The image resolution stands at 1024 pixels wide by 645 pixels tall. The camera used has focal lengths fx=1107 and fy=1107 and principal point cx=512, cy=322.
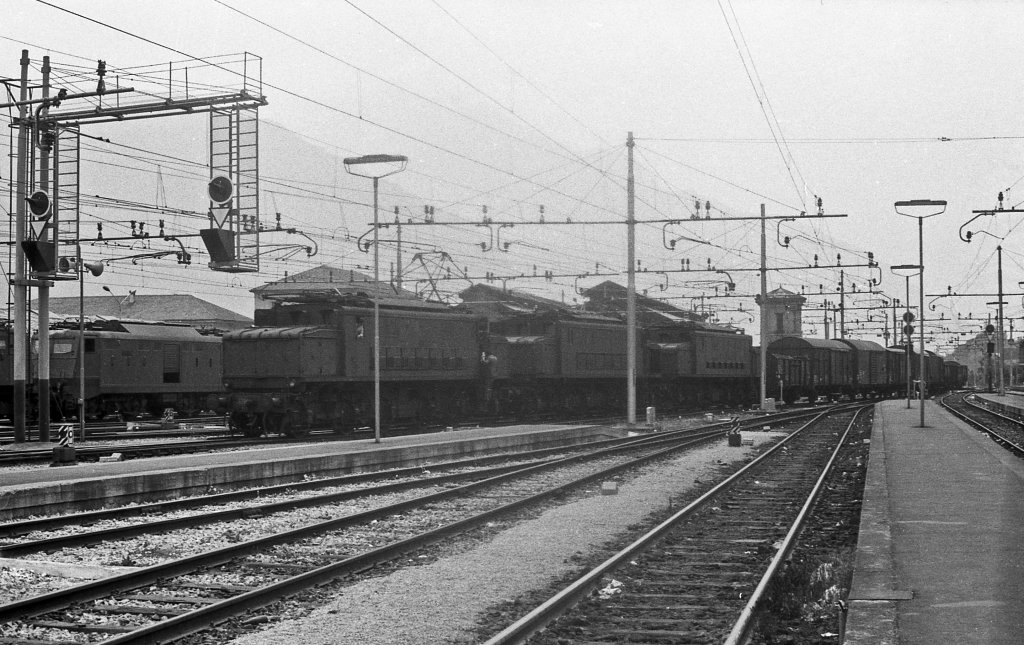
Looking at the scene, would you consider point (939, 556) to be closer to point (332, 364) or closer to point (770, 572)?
point (770, 572)

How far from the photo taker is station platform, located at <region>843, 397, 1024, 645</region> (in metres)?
7.24

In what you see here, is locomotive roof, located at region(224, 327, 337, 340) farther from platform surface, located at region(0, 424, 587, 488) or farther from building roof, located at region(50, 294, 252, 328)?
building roof, located at region(50, 294, 252, 328)

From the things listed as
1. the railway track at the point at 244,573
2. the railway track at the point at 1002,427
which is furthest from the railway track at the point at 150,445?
the railway track at the point at 1002,427

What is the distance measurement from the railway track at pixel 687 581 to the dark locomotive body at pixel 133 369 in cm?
2570

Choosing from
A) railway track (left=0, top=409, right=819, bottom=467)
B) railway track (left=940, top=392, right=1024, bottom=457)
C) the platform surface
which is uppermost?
the platform surface

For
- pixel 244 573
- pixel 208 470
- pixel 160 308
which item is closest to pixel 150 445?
pixel 208 470

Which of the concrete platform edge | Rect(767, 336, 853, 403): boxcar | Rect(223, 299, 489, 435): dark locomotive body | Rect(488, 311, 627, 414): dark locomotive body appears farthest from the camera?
Rect(767, 336, 853, 403): boxcar

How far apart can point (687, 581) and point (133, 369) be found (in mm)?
31536

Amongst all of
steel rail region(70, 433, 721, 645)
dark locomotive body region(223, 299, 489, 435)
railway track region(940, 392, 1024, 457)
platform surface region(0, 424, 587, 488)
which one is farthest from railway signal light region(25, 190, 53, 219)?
railway track region(940, 392, 1024, 457)

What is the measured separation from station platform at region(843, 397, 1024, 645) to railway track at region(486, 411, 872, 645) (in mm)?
892

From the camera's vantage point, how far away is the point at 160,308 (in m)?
86.2

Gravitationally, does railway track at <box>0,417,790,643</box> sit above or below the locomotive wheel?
below

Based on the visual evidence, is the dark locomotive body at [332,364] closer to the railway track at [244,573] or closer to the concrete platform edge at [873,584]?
the railway track at [244,573]

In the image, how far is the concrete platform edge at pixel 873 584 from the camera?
7.05 metres
